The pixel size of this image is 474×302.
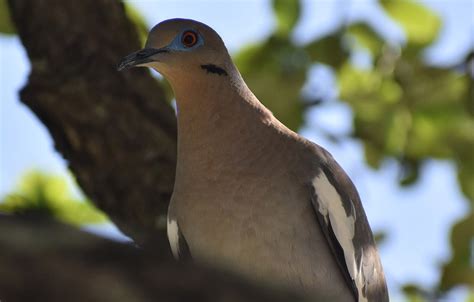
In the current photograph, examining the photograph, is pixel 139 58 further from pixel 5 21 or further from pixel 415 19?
pixel 415 19

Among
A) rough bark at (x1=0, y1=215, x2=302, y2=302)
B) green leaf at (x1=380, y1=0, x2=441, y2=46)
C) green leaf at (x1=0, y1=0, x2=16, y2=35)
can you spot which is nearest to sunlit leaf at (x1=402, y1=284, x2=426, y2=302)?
green leaf at (x1=380, y1=0, x2=441, y2=46)

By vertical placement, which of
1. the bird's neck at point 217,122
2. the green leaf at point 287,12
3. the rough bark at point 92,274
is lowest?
the rough bark at point 92,274

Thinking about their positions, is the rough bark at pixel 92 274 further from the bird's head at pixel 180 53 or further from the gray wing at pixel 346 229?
the bird's head at pixel 180 53

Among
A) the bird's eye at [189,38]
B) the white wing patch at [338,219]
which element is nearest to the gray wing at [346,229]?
the white wing patch at [338,219]

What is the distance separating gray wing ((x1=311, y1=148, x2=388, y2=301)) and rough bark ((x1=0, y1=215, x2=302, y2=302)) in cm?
205

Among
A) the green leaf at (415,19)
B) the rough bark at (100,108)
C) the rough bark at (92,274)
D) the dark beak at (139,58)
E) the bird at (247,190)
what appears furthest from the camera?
the green leaf at (415,19)

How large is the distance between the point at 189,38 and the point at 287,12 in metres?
1.07

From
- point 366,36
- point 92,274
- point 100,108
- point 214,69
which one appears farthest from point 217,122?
point 92,274

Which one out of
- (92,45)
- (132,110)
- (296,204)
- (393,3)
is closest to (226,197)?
(296,204)

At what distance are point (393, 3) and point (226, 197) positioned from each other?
177 cm

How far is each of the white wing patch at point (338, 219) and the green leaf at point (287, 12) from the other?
1.32 metres

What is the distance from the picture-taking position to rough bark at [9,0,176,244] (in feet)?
10.5

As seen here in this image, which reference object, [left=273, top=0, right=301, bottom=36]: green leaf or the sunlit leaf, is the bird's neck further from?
the sunlit leaf

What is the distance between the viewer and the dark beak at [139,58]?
2779 mm
